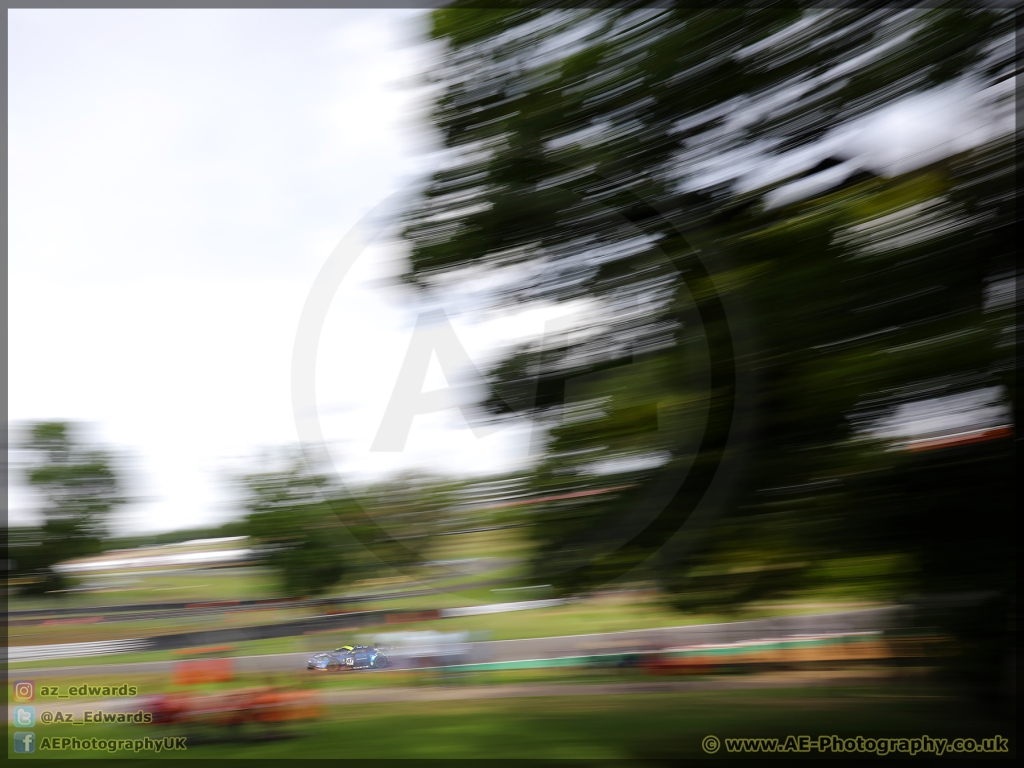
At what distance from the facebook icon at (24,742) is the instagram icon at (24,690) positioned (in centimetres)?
15

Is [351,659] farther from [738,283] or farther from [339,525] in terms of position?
[738,283]

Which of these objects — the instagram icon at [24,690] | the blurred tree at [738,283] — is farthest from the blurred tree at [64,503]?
the blurred tree at [738,283]

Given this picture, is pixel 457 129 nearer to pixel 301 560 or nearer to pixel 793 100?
pixel 793 100

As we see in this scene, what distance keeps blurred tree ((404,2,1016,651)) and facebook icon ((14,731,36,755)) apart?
2656 mm

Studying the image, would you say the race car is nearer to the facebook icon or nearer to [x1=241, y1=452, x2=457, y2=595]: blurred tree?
[x1=241, y1=452, x2=457, y2=595]: blurred tree

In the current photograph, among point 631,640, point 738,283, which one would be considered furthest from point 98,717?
point 738,283

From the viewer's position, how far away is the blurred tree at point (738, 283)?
212cm

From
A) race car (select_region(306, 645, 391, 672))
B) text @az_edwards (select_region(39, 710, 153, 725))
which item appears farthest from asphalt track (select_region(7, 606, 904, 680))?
text @az_edwards (select_region(39, 710, 153, 725))

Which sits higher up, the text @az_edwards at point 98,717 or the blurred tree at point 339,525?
the blurred tree at point 339,525

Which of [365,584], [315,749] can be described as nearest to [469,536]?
[365,584]

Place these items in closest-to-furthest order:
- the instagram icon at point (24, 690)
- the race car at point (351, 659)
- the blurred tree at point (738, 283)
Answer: the blurred tree at point (738, 283) → the race car at point (351, 659) → the instagram icon at point (24, 690)

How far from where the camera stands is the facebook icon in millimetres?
2793

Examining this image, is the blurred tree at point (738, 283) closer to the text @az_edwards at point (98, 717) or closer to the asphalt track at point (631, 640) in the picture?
the asphalt track at point (631, 640)

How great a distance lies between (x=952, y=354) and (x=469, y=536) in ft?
6.26
